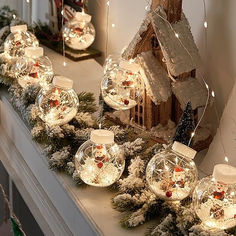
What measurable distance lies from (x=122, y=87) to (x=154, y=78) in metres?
0.10

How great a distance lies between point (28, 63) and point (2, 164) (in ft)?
1.16

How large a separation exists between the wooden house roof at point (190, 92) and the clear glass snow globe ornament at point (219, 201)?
42 centimetres

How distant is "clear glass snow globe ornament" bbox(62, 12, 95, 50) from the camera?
2.07m

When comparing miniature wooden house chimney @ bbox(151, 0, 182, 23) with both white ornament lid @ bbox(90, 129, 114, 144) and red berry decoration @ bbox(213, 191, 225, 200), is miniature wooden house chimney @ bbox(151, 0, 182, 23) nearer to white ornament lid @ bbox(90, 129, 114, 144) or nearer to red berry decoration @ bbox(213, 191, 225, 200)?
white ornament lid @ bbox(90, 129, 114, 144)

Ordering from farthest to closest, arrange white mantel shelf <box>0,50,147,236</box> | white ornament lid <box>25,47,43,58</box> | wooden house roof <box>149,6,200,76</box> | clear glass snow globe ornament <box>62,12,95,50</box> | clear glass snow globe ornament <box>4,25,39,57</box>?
clear glass snow globe ornament <box>62,12,95,50</box> < clear glass snow globe ornament <box>4,25,39,57</box> < white ornament lid <box>25,47,43,58</box> < wooden house roof <box>149,6,200,76</box> < white mantel shelf <box>0,50,147,236</box>

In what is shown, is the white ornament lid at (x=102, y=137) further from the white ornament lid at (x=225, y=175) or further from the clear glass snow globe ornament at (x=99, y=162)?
the white ornament lid at (x=225, y=175)

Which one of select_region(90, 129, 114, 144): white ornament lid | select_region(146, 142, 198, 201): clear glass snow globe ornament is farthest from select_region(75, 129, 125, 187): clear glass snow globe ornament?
select_region(146, 142, 198, 201): clear glass snow globe ornament

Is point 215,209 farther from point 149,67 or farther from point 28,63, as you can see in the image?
point 28,63

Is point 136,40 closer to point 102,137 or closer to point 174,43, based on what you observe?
point 174,43

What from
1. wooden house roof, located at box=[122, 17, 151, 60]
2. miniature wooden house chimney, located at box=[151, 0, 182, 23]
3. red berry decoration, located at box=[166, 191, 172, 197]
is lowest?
red berry decoration, located at box=[166, 191, 172, 197]

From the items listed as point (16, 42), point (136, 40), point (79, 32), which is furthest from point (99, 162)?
point (79, 32)

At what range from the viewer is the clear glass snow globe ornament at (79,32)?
207 centimetres

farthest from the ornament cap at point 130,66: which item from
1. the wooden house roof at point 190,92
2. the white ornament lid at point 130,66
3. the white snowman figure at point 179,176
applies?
the white snowman figure at point 179,176

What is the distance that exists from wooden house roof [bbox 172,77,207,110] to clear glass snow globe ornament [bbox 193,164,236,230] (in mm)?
417
